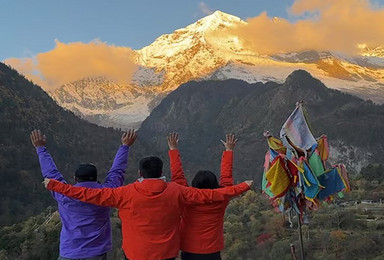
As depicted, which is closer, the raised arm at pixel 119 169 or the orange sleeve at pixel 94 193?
the orange sleeve at pixel 94 193

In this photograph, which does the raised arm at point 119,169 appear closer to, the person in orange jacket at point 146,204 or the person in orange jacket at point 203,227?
the person in orange jacket at point 146,204

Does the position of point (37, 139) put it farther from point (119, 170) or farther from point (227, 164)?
point (227, 164)

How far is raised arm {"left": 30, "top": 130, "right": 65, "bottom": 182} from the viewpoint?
4.02 meters

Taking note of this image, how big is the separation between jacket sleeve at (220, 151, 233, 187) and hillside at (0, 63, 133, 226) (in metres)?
46.3

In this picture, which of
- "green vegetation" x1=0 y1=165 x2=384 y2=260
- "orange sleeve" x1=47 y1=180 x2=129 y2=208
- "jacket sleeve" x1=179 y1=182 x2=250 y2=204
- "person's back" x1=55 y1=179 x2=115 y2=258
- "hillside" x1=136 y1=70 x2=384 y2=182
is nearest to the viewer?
"orange sleeve" x1=47 y1=180 x2=129 y2=208

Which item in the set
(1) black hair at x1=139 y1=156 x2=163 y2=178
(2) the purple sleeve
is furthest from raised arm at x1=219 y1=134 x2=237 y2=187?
(2) the purple sleeve

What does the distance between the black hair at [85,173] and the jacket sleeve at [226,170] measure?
121 centimetres

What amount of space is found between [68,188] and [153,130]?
178m

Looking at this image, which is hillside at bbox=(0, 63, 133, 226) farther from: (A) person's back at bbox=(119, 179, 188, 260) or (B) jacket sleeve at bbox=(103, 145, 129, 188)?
(A) person's back at bbox=(119, 179, 188, 260)

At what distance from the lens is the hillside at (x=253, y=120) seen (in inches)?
3853

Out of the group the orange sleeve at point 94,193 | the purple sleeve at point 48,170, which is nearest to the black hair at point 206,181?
the orange sleeve at point 94,193

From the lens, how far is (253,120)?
442ft

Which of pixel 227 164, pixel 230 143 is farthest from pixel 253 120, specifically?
pixel 227 164

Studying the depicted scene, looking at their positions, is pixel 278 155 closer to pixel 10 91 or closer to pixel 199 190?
pixel 199 190
